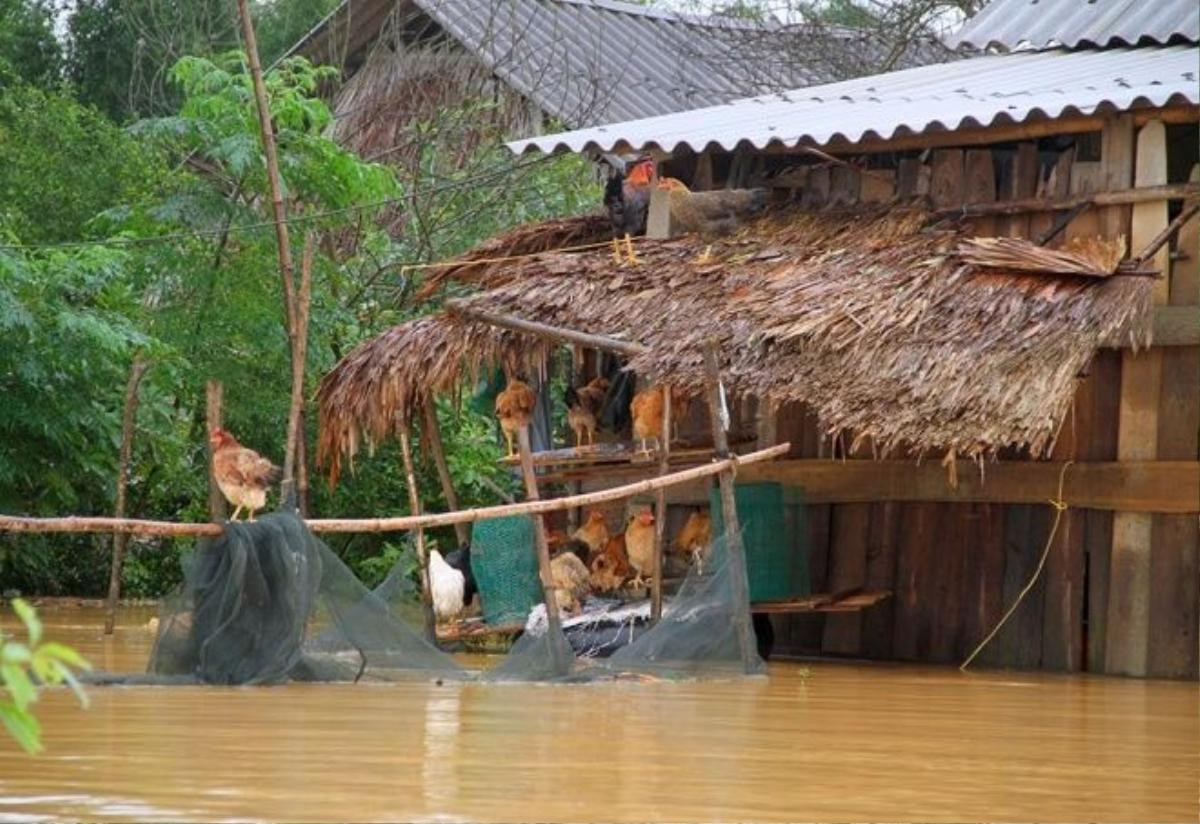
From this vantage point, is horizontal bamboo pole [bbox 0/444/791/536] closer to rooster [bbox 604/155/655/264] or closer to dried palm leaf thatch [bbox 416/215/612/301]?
rooster [bbox 604/155/655/264]

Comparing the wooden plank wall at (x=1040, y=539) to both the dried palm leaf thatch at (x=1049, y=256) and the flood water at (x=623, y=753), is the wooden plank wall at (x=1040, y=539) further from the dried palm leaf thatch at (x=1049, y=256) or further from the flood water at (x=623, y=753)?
the flood water at (x=623, y=753)

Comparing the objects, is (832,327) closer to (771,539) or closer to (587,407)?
(771,539)

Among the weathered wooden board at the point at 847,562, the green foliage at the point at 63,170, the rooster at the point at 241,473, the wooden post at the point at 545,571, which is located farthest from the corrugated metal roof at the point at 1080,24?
the green foliage at the point at 63,170

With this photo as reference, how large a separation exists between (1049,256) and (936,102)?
1945 millimetres

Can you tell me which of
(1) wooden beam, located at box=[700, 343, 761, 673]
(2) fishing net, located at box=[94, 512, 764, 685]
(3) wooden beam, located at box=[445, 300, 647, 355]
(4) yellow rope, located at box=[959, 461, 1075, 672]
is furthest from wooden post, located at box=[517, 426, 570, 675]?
(4) yellow rope, located at box=[959, 461, 1075, 672]

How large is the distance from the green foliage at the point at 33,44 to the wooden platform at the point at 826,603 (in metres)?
15.0

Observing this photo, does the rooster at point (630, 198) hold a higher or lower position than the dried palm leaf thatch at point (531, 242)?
higher

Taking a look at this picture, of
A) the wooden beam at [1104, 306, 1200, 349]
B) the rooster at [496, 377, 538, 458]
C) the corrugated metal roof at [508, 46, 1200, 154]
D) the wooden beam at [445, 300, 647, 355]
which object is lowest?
the rooster at [496, 377, 538, 458]

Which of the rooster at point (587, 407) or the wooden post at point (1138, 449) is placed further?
the rooster at point (587, 407)

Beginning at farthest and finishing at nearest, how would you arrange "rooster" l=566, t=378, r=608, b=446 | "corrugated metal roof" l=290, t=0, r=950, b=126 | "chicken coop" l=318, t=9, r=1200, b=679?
"corrugated metal roof" l=290, t=0, r=950, b=126, "rooster" l=566, t=378, r=608, b=446, "chicken coop" l=318, t=9, r=1200, b=679

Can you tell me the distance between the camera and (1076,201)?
42.3ft

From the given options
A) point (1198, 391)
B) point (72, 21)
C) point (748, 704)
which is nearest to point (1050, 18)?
point (1198, 391)

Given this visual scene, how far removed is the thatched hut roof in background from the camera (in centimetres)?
1165

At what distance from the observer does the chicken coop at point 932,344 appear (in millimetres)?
12055
